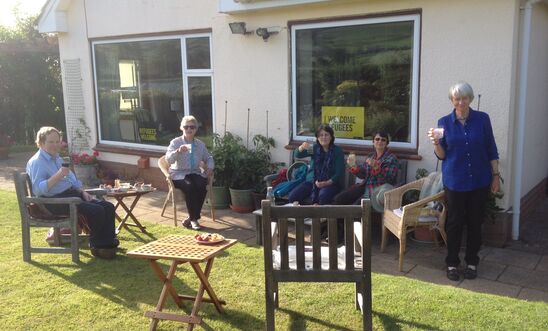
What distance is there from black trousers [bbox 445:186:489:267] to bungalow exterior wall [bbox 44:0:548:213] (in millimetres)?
1081

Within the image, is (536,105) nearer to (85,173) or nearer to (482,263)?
(482,263)

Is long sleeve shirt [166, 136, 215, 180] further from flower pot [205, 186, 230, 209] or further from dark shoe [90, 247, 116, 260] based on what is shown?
dark shoe [90, 247, 116, 260]

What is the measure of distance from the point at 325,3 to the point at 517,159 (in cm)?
275

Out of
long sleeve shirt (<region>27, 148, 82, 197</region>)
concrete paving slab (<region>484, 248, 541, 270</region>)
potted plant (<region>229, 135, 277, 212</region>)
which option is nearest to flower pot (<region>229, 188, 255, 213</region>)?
potted plant (<region>229, 135, 277, 212</region>)

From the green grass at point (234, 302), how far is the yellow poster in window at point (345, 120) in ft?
7.18

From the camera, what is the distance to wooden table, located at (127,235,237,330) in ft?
11.7

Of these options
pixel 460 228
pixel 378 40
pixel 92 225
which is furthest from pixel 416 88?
pixel 92 225

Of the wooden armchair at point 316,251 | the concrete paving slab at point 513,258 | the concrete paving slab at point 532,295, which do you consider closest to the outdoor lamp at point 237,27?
the concrete paving slab at point 513,258

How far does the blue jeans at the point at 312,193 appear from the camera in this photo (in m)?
5.71

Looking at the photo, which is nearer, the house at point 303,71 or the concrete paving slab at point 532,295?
the concrete paving slab at point 532,295

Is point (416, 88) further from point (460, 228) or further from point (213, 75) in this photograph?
point (213, 75)

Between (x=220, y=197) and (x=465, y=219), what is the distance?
3.57 m

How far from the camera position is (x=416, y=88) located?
5805mm

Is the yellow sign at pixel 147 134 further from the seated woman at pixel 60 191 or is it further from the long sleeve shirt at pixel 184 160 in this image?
the seated woman at pixel 60 191
